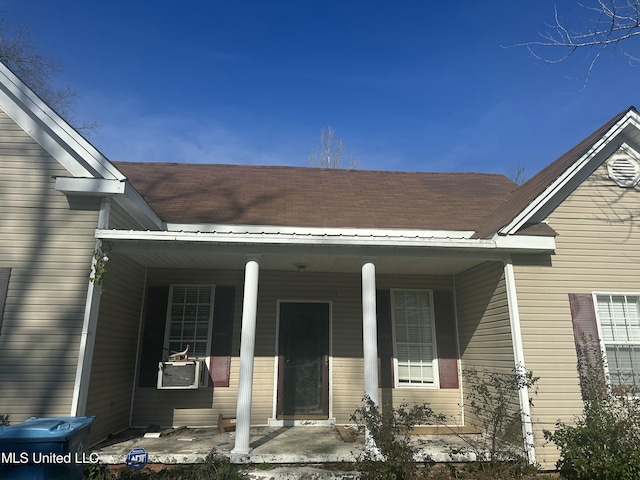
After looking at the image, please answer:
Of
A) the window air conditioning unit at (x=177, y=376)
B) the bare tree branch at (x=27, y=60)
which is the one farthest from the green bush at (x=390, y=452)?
the bare tree branch at (x=27, y=60)

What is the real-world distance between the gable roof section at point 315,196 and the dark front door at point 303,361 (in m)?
1.65

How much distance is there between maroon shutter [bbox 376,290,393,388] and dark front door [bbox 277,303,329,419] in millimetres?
936

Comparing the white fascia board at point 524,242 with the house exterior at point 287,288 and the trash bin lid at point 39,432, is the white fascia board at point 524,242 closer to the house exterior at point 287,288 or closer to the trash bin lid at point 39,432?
the house exterior at point 287,288

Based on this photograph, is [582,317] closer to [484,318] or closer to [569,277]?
[569,277]

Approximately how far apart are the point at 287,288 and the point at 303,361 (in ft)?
4.31

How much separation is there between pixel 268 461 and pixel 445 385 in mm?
3570

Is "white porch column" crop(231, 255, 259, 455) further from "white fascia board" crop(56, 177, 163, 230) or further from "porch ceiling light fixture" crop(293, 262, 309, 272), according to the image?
"white fascia board" crop(56, 177, 163, 230)

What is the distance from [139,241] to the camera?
548 cm

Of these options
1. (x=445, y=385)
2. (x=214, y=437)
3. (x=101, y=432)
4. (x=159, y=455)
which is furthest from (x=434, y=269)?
(x=101, y=432)

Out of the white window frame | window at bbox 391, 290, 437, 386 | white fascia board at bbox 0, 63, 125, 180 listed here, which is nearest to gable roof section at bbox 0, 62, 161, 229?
white fascia board at bbox 0, 63, 125, 180

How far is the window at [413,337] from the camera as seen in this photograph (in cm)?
723

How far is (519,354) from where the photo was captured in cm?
555

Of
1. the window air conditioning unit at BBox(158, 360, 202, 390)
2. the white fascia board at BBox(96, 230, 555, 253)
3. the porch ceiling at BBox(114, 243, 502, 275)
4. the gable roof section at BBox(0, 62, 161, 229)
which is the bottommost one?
the window air conditioning unit at BBox(158, 360, 202, 390)

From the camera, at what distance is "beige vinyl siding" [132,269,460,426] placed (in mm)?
6840
